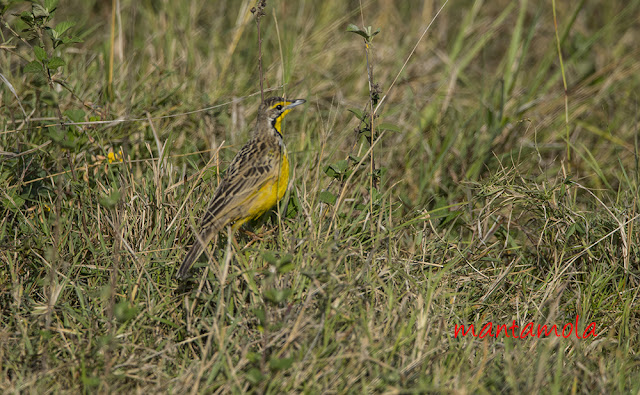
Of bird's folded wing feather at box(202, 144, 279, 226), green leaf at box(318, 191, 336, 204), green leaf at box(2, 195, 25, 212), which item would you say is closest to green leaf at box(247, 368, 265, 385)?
bird's folded wing feather at box(202, 144, 279, 226)

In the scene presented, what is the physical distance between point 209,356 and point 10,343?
3.64 ft

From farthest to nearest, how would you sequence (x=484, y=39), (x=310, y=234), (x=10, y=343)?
(x=484, y=39), (x=310, y=234), (x=10, y=343)

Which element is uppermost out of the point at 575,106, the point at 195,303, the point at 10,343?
the point at 575,106

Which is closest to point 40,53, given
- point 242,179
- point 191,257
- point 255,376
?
point 242,179

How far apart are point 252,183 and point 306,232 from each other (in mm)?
556

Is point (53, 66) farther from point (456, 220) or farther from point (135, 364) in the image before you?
point (456, 220)

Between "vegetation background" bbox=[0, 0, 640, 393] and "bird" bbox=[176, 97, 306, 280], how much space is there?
0.18 m

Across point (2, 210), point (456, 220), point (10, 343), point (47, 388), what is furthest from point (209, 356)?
point (456, 220)

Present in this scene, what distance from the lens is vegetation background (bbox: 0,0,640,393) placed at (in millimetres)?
3635

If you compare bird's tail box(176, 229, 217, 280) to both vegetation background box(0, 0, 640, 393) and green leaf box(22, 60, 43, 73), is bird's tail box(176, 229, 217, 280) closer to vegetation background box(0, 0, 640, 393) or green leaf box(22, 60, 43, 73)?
vegetation background box(0, 0, 640, 393)

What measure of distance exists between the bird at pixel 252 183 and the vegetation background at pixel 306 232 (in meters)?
0.18

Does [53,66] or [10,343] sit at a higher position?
[53,66]

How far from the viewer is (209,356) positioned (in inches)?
150

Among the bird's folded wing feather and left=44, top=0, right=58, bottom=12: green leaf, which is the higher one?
left=44, top=0, right=58, bottom=12: green leaf
